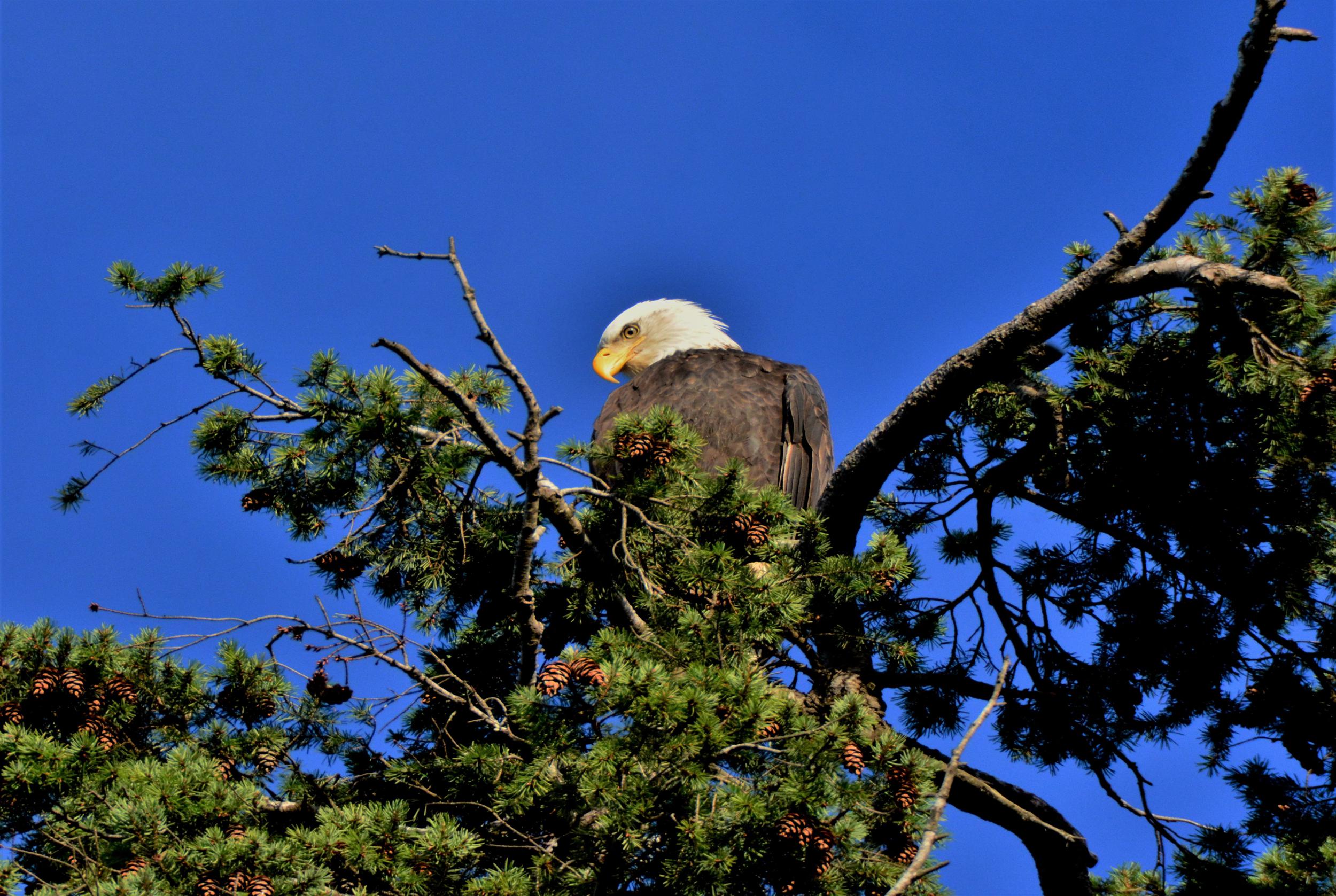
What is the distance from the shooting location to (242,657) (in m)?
3.04

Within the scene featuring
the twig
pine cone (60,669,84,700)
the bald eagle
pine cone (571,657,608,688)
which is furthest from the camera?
the bald eagle

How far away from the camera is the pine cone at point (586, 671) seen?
222 cm

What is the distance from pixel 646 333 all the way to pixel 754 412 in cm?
217

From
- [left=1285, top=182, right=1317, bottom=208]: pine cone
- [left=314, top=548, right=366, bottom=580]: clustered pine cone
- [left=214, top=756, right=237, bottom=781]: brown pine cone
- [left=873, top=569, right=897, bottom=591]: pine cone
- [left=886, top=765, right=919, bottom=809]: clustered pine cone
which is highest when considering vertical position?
[left=1285, top=182, right=1317, bottom=208]: pine cone

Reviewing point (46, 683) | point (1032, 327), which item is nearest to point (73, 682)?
point (46, 683)

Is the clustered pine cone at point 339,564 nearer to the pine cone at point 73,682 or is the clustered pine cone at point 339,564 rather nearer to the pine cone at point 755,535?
the pine cone at point 73,682

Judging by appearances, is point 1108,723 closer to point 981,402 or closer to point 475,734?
point 981,402

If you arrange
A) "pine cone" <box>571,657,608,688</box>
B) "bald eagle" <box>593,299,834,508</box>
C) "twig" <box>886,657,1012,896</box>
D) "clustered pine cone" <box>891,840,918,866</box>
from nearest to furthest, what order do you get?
"twig" <box>886,657,1012,896</box>, "pine cone" <box>571,657,608,688</box>, "clustered pine cone" <box>891,840,918,866</box>, "bald eagle" <box>593,299,834,508</box>

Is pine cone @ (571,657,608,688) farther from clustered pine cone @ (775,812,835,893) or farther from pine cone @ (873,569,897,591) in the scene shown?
pine cone @ (873,569,897,591)

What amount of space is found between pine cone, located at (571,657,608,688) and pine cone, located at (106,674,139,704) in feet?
5.21

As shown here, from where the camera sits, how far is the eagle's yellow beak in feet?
22.3

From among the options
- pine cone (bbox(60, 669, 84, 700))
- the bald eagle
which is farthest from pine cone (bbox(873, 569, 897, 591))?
pine cone (bbox(60, 669, 84, 700))

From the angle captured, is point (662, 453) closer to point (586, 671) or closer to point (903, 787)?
point (586, 671)

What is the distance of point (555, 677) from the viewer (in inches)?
90.1
